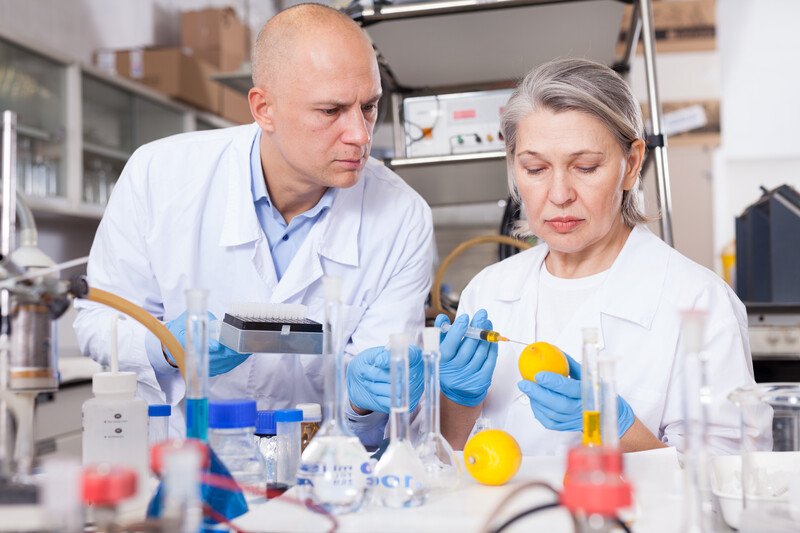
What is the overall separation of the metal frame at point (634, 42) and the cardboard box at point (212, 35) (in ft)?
9.27

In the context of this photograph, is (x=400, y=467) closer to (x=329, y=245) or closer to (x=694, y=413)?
(x=694, y=413)

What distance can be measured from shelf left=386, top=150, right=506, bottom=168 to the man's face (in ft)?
2.37

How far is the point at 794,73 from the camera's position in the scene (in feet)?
17.9

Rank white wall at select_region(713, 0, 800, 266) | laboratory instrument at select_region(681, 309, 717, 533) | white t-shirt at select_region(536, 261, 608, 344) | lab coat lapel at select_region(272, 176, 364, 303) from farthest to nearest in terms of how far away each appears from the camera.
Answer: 1. white wall at select_region(713, 0, 800, 266)
2. lab coat lapel at select_region(272, 176, 364, 303)
3. white t-shirt at select_region(536, 261, 608, 344)
4. laboratory instrument at select_region(681, 309, 717, 533)

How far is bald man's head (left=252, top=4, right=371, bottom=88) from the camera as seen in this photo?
5.35 ft

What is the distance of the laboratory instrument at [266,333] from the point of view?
1229 millimetres

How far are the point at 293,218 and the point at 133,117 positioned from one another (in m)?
2.82

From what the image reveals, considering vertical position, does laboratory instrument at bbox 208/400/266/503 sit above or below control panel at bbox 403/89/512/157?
below

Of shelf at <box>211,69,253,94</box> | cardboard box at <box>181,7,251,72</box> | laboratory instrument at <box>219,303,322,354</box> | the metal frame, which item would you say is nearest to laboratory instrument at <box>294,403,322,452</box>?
laboratory instrument at <box>219,303,322,354</box>

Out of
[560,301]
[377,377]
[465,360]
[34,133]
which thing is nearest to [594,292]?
[560,301]

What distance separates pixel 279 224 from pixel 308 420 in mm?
806

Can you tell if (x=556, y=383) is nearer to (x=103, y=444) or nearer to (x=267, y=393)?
(x=103, y=444)

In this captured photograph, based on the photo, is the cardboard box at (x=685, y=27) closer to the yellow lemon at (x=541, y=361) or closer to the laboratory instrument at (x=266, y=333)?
the yellow lemon at (x=541, y=361)

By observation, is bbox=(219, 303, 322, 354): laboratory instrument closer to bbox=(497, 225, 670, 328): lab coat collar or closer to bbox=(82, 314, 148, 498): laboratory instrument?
bbox=(82, 314, 148, 498): laboratory instrument
